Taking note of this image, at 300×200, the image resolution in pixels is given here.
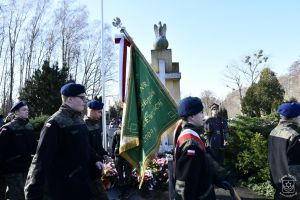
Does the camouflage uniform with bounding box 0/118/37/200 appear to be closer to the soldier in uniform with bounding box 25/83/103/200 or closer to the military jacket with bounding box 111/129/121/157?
the soldier in uniform with bounding box 25/83/103/200

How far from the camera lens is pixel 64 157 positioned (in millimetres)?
4316

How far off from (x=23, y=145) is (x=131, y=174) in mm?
3966

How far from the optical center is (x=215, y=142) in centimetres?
1112

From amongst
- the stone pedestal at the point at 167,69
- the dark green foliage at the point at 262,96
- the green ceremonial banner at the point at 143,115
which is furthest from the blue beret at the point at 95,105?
the dark green foliage at the point at 262,96

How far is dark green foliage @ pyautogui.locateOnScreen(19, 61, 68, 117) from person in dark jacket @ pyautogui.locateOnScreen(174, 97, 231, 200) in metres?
22.4

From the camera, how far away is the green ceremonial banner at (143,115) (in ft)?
19.6

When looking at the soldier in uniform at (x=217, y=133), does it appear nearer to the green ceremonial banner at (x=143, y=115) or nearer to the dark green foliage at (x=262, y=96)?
the green ceremonial banner at (x=143, y=115)

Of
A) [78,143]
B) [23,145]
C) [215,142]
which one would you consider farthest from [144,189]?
[78,143]

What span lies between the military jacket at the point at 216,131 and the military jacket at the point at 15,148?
5.73m

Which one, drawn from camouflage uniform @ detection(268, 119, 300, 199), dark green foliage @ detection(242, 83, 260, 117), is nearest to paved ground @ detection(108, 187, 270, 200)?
camouflage uniform @ detection(268, 119, 300, 199)

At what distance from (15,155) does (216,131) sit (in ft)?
20.1

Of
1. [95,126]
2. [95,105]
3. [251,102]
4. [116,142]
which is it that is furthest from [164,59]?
[251,102]

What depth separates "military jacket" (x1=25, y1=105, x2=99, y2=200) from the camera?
13.6ft

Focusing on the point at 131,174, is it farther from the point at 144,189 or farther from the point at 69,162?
the point at 69,162
